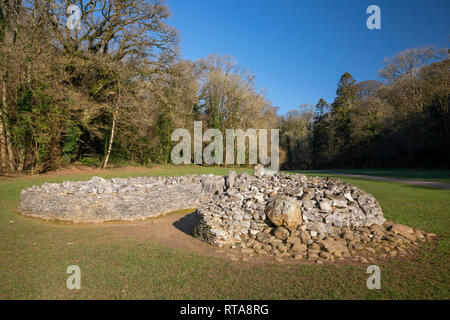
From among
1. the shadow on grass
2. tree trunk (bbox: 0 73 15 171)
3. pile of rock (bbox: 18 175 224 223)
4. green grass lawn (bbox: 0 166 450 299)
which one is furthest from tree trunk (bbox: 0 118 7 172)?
the shadow on grass

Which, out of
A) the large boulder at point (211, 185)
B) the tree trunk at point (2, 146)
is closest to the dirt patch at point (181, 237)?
the large boulder at point (211, 185)

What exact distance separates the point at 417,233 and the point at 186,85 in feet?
75.4

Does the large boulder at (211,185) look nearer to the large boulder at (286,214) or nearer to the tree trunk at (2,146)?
the large boulder at (286,214)

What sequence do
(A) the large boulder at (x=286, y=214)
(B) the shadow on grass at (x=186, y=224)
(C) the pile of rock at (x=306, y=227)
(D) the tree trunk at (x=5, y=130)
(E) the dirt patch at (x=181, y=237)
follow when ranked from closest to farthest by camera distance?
(E) the dirt patch at (x=181, y=237) → (C) the pile of rock at (x=306, y=227) → (A) the large boulder at (x=286, y=214) → (B) the shadow on grass at (x=186, y=224) → (D) the tree trunk at (x=5, y=130)

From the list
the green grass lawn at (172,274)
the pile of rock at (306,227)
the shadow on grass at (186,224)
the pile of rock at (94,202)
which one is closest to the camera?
the green grass lawn at (172,274)

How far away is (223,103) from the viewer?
28062 millimetres

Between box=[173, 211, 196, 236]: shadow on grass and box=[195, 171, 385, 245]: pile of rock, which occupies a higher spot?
box=[195, 171, 385, 245]: pile of rock

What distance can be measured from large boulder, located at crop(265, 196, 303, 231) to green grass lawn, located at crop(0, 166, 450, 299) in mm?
1235

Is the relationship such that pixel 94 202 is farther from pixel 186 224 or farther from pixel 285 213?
pixel 285 213

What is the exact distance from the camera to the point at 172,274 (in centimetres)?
384

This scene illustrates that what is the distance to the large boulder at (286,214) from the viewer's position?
5.29m

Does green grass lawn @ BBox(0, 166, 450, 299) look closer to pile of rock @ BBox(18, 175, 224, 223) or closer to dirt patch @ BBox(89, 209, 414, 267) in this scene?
dirt patch @ BBox(89, 209, 414, 267)

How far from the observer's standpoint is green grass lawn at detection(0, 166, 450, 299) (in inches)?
129

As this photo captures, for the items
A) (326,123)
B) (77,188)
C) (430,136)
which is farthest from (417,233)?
(326,123)
